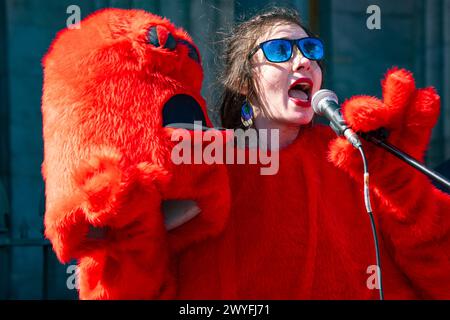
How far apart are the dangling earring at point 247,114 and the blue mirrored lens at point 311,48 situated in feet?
0.95

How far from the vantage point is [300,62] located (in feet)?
8.00

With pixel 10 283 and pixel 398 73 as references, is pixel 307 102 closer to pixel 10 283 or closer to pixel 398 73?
pixel 398 73

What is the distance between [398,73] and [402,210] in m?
0.44

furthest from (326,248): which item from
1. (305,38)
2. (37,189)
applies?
(37,189)

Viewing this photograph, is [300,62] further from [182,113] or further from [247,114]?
[182,113]

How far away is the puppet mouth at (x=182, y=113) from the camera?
2041mm

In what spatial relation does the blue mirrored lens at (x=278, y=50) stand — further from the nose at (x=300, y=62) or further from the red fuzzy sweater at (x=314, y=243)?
the red fuzzy sweater at (x=314, y=243)

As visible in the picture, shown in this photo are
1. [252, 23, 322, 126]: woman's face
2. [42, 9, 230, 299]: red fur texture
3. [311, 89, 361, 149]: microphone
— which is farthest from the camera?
[252, 23, 322, 126]: woman's face

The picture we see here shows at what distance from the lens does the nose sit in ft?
8.00

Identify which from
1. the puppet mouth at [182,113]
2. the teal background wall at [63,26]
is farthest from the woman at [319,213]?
the teal background wall at [63,26]

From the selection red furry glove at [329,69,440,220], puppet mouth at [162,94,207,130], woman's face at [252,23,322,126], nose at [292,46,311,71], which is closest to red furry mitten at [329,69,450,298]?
red furry glove at [329,69,440,220]

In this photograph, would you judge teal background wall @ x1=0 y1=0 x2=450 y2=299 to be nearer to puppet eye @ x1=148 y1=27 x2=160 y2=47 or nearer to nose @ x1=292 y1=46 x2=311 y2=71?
nose @ x1=292 y1=46 x2=311 y2=71

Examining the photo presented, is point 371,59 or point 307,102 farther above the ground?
point 371,59

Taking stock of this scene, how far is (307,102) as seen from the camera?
243 cm
